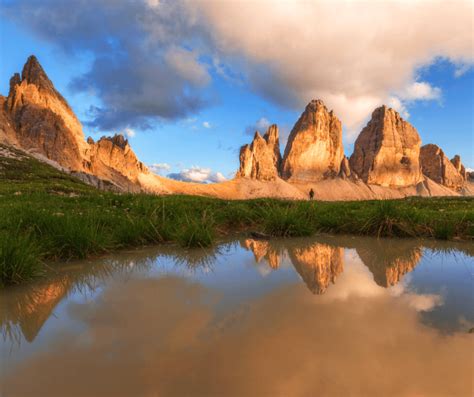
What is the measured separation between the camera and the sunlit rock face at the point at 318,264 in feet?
12.1

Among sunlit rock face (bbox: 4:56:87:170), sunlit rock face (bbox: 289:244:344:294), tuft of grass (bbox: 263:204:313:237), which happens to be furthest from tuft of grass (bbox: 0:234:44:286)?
sunlit rock face (bbox: 4:56:87:170)

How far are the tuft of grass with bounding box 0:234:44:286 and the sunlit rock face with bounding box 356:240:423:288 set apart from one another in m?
4.22

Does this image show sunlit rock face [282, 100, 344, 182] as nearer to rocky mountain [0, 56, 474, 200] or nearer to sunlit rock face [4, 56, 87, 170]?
rocky mountain [0, 56, 474, 200]

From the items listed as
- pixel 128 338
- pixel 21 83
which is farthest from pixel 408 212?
pixel 21 83

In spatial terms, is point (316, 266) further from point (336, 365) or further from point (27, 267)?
point (27, 267)

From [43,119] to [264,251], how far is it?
10487 cm

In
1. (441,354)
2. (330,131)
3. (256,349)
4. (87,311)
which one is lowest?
(87,311)

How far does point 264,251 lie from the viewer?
5.62 m

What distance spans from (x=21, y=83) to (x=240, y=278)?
382 feet

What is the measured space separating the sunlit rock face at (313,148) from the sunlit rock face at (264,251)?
18712 cm

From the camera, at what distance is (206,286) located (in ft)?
12.1

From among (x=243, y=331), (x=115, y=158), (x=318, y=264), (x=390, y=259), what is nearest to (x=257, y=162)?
(x=115, y=158)

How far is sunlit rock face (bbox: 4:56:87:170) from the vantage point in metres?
88.2

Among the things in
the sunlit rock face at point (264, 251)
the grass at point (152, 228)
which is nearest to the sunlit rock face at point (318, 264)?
the sunlit rock face at point (264, 251)
